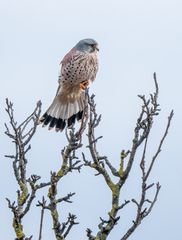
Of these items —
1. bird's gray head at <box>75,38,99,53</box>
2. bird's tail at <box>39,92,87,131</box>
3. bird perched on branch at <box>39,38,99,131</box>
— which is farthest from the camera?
bird's gray head at <box>75,38,99,53</box>

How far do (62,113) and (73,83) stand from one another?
0.40 m

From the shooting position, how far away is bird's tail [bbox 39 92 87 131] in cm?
832

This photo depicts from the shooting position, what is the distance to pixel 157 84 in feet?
12.9

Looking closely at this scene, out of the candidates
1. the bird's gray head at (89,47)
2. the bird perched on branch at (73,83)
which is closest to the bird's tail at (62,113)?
the bird perched on branch at (73,83)

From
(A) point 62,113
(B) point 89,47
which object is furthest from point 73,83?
(B) point 89,47

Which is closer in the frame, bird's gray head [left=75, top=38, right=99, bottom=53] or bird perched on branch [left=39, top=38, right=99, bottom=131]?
bird perched on branch [left=39, top=38, right=99, bottom=131]

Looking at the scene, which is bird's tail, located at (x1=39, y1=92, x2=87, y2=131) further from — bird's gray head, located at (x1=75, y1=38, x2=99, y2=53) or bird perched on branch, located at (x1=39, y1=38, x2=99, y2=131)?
bird's gray head, located at (x1=75, y1=38, x2=99, y2=53)

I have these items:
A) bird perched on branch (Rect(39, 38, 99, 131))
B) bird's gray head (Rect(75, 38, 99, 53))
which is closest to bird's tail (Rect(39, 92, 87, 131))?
bird perched on branch (Rect(39, 38, 99, 131))

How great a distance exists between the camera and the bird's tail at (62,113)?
27.3 ft

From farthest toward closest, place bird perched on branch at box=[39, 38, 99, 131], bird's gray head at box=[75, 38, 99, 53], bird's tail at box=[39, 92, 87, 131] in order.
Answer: bird's gray head at box=[75, 38, 99, 53]
bird perched on branch at box=[39, 38, 99, 131]
bird's tail at box=[39, 92, 87, 131]

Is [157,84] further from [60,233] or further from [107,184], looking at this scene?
[60,233]

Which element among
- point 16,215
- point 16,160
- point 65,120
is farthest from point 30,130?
point 65,120

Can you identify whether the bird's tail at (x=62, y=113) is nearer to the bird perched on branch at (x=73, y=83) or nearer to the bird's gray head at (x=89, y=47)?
the bird perched on branch at (x=73, y=83)

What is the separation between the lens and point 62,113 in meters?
8.62
